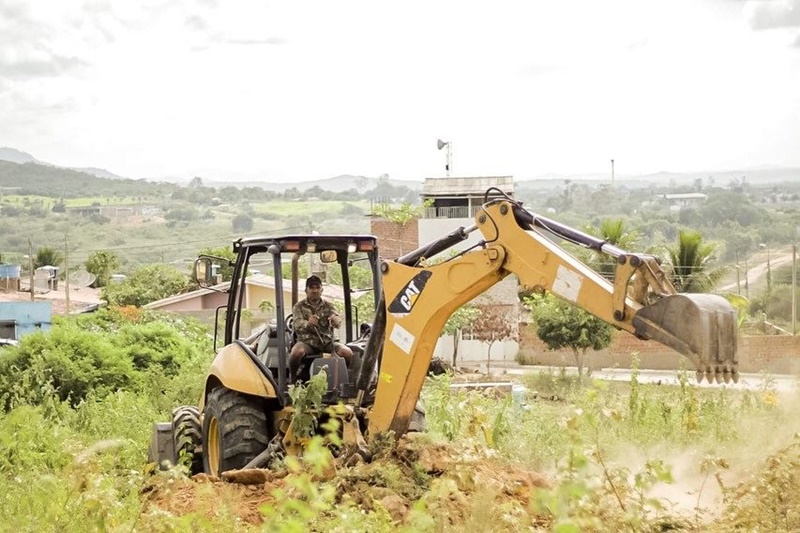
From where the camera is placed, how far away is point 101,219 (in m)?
173

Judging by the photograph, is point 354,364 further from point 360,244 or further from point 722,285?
point 722,285

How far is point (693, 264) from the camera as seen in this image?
50.3 m

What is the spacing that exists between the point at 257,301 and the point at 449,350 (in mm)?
7876

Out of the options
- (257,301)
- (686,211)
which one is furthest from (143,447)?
(686,211)

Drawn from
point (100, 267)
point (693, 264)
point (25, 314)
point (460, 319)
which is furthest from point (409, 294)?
point (100, 267)

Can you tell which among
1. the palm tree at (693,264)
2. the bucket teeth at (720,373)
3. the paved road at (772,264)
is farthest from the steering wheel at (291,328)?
the paved road at (772,264)

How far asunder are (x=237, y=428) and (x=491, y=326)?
111 feet

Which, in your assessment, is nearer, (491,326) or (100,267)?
(491,326)

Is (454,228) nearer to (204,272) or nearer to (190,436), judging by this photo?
(190,436)

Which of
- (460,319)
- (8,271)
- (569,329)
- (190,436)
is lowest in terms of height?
(569,329)

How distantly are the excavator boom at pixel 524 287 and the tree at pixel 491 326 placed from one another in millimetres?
33671

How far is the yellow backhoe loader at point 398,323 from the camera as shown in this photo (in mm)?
7797

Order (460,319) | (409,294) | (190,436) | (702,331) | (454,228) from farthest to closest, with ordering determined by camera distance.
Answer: (460,319), (454,228), (190,436), (409,294), (702,331)

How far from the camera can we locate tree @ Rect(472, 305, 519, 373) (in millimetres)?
44250
